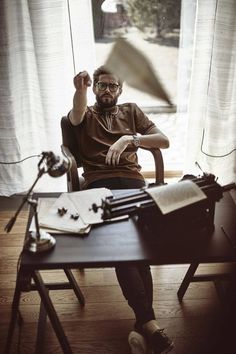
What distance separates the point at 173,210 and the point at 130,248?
7.8 inches

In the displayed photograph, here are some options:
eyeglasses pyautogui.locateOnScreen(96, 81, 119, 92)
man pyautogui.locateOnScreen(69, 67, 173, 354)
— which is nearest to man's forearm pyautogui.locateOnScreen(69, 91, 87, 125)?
man pyautogui.locateOnScreen(69, 67, 173, 354)

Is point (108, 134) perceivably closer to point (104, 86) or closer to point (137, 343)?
point (104, 86)

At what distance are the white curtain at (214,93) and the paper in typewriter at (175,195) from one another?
126 centimetres

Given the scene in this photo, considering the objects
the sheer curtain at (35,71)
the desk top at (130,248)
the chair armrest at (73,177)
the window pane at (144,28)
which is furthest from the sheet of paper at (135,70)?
the sheer curtain at (35,71)

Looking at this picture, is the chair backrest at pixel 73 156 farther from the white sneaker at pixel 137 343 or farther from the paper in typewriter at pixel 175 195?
the white sneaker at pixel 137 343

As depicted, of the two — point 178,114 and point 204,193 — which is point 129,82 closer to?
point 204,193

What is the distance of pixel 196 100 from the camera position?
8.17ft

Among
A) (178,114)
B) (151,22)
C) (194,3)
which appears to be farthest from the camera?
(178,114)

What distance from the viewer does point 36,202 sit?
4.18ft

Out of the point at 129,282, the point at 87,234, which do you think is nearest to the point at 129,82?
the point at 87,234

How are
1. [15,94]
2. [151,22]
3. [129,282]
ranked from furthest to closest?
[15,94] → [129,282] → [151,22]

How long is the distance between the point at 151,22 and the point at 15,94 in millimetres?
1248

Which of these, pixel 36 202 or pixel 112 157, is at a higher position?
pixel 36 202

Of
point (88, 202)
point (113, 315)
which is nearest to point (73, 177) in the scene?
point (88, 202)
